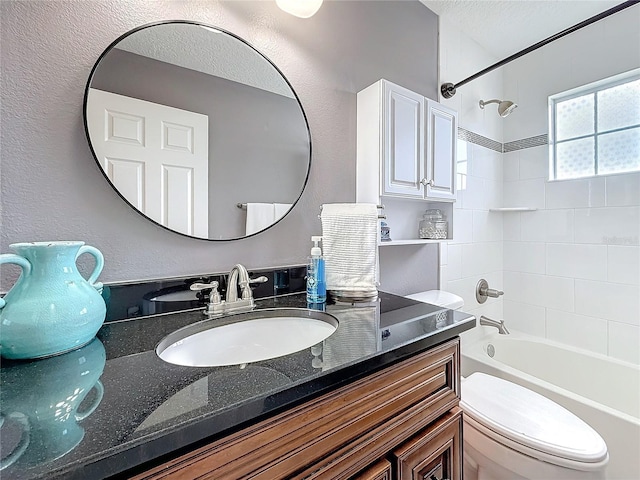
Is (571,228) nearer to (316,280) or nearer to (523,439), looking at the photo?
(523,439)

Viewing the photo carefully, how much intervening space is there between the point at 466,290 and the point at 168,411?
1.92 meters

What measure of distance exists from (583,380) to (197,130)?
2.50 meters

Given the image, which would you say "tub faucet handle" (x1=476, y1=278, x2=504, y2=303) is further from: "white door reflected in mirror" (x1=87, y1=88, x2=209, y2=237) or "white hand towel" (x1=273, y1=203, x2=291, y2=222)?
"white door reflected in mirror" (x1=87, y1=88, x2=209, y2=237)

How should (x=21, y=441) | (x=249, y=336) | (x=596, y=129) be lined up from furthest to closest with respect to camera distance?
(x=596, y=129), (x=249, y=336), (x=21, y=441)

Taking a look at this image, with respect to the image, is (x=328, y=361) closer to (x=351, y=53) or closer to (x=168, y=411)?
(x=168, y=411)

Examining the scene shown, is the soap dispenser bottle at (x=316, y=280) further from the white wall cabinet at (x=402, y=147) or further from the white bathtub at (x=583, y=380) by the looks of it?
the white bathtub at (x=583, y=380)

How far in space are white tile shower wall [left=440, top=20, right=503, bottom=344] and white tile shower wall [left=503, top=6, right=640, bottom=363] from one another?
0.12 metres

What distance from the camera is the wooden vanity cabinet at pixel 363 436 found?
0.44 meters

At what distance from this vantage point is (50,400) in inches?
17.3

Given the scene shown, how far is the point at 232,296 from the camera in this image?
3.03ft

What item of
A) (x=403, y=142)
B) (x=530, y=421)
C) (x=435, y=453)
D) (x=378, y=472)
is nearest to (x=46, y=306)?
(x=378, y=472)

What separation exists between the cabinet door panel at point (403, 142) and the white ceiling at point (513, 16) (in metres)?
0.80

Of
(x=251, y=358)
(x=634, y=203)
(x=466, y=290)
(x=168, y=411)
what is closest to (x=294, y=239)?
(x=251, y=358)

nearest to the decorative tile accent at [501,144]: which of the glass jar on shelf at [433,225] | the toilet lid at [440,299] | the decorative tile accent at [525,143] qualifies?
the decorative tile accent at [525,143]
